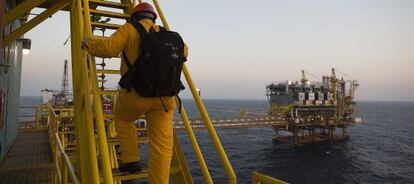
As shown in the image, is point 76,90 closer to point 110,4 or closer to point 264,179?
point 110,4

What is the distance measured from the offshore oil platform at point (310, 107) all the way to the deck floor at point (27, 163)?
4466 cm

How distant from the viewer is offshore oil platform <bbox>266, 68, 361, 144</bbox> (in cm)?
5503

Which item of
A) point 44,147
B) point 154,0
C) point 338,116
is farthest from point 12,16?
point 338,116

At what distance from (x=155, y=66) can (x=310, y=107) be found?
58.4 meters

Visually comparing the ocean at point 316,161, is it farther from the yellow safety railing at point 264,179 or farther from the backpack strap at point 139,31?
the yellow safety railing at point 264,179

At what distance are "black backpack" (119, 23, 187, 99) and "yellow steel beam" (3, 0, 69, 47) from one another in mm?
5328

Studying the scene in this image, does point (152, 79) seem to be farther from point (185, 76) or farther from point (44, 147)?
point (44, 147)

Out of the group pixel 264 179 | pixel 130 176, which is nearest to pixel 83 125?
pixel 130 176

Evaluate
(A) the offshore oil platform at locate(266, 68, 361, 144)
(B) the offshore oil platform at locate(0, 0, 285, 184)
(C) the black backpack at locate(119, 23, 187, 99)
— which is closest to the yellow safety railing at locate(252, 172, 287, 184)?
(B) the offshore oil platform at locate(0, 0, 285, 184)

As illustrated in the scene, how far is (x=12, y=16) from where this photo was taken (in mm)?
6359

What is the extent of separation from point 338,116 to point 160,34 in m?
62.7

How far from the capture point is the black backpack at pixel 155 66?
341cm

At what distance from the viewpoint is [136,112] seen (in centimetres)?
369

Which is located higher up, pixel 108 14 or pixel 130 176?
pixel 108 14
